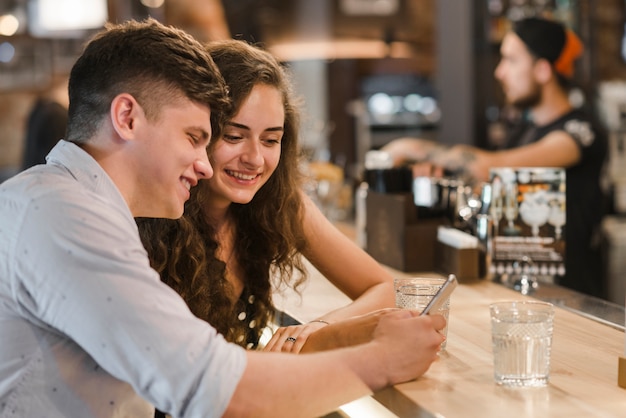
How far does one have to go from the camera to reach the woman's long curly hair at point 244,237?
2117 mm

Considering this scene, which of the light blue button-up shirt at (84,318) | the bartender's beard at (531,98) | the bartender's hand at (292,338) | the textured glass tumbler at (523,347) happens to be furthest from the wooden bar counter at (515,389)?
the bartender's beard at (531,98)

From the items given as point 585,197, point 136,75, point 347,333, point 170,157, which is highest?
point 136,75

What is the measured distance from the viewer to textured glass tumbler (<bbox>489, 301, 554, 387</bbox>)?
4.64 feet

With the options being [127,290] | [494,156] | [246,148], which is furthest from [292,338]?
[494,156]

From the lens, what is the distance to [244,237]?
239cm

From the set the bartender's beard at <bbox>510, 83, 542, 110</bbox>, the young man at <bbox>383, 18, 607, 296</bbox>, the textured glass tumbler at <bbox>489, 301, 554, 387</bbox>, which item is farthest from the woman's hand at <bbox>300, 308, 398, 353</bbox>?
the bartender's beard at <bbox>510, 83, 542, 110</bbox>

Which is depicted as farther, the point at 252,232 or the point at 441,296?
the point at 252,232

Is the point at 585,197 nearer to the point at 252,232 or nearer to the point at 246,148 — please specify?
the point at 252,232

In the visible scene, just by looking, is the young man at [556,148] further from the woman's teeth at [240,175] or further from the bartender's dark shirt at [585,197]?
the woman's teeth at [240,175]

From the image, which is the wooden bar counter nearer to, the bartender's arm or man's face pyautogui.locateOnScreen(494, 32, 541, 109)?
the bartender's arm

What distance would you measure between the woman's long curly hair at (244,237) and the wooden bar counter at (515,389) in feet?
1.55

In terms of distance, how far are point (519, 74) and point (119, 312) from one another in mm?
3221

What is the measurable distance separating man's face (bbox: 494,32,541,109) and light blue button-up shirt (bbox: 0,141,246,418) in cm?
303

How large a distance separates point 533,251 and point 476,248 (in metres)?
0.16
